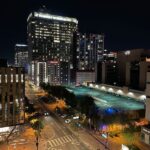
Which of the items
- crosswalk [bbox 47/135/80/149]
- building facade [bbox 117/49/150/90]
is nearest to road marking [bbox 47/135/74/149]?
crosswalk [bbox 47/135/80/149]

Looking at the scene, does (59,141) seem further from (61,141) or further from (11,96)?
(11,96)

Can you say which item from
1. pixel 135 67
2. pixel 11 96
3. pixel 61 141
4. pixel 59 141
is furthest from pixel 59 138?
pixel 135 67

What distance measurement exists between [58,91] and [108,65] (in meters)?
41.8

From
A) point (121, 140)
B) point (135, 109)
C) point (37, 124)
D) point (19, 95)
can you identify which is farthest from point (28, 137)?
point (135, 109)

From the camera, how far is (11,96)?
60281 millimetres

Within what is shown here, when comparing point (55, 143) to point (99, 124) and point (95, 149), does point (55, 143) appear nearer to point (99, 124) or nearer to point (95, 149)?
point (95, 149)

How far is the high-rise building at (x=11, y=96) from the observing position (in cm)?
5831

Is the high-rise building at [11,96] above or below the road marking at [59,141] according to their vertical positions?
above

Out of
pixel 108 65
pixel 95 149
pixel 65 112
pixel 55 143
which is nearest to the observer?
pixel 95 149

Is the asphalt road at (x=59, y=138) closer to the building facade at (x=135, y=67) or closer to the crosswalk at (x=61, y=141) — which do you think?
the crosswalk at (x=61, y=141)

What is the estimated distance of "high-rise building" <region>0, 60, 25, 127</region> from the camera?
191 feet

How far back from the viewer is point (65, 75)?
19338 centimetres

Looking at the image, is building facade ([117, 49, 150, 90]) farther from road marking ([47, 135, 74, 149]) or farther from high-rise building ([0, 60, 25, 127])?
high-rise building ([0, 60, 25, 127])

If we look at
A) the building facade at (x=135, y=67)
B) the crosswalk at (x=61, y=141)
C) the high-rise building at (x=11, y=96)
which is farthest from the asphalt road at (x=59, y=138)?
the building facade at (x=135, y=67)
